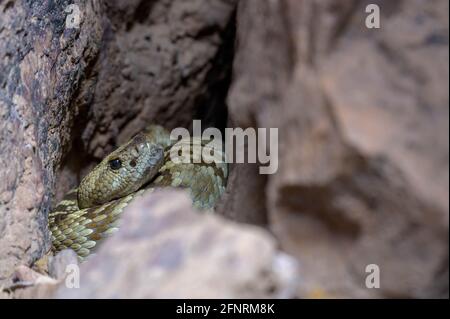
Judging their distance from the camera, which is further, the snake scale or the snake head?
the snake head

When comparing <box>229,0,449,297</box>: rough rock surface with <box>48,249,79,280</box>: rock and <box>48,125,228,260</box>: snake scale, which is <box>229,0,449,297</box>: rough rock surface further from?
<box>48,125,228,260</box>: snake scale

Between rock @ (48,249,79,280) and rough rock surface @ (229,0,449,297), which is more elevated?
rough rock surface @ (229,0,449,297)

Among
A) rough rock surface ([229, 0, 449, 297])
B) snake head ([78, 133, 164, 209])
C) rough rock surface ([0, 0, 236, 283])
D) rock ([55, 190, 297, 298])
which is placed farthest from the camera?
snake head ([78, 133, 164, 209])

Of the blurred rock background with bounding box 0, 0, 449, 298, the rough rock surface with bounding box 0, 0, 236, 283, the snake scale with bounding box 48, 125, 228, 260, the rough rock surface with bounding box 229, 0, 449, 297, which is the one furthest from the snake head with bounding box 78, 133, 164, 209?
the rough rock surface with bounding box 229, 0, 449, 297

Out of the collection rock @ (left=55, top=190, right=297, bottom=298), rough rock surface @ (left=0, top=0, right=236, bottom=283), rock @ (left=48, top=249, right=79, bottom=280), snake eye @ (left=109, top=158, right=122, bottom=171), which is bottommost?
rock @ (left=48, top=249, right=79, bottom=280)

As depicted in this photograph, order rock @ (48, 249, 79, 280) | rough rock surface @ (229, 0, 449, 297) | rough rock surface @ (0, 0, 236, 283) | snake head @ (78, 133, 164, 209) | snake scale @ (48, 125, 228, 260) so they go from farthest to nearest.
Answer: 1. snake head @ (78, 133, 164, 209)
2. snake scale @ (48, 125, 228, 260)
3. rough rock surface @ (0, 0, 236, 283)
4. rock @ (48, 249, 79, 280)
5. rough rock surface @ (229, 0, 449, 297)

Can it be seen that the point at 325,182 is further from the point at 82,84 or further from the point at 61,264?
the point at 82,84

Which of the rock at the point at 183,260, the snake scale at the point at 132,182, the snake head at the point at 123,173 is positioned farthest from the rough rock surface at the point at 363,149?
the snake head at the point at 123,173
